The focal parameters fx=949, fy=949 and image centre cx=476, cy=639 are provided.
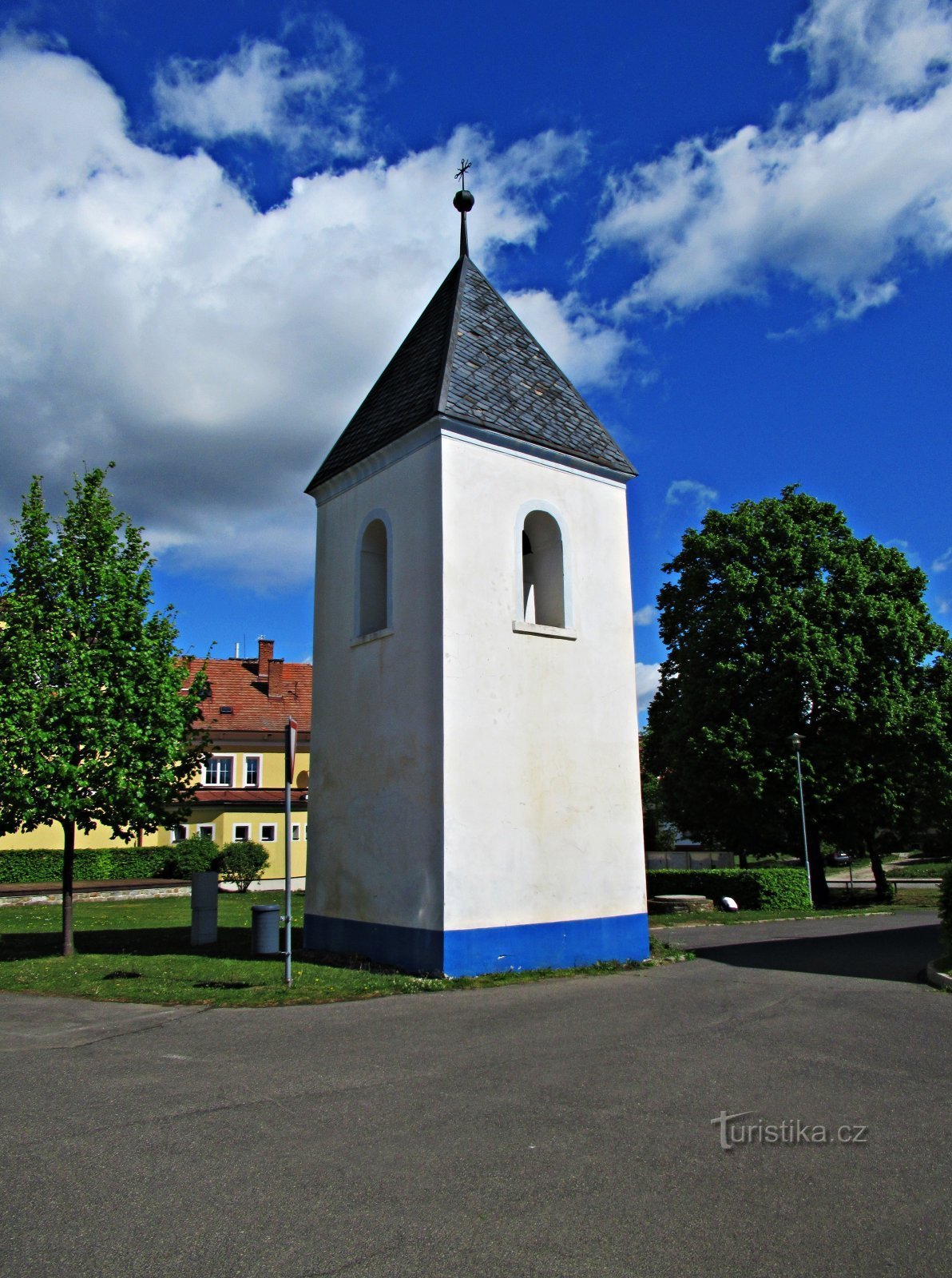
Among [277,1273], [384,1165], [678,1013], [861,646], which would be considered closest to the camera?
[277,1273]

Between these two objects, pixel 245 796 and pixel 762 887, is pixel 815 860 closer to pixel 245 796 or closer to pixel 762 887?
pixel 762 887

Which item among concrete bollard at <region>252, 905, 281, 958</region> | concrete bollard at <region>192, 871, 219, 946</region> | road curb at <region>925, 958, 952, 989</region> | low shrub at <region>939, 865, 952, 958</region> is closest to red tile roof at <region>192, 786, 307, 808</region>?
concrete bollard at <region>192, 871, 219, 946</region>

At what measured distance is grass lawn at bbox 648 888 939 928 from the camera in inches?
903

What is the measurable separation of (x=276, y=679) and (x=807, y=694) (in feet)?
92.9

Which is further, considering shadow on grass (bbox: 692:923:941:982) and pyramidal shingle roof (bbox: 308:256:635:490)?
pyramidal shingle roof (bbox: 308:256:635:490)

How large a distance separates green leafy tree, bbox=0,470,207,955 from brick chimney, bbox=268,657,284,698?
32483 millimetres

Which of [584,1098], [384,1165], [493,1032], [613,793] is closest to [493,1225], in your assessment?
[384,1165]

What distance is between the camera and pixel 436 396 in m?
13.1

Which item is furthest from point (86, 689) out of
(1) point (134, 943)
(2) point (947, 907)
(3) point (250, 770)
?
(3) point (250, 770)

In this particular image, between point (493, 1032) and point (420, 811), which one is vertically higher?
point (420, 811)

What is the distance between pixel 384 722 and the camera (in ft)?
43.2

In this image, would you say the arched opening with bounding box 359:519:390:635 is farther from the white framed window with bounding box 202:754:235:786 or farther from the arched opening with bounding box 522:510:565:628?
the white framed window with bounding box 202:754:235:786

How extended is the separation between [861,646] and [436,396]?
2112cm

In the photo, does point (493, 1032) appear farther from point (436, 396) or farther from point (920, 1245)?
point (436, 396)
